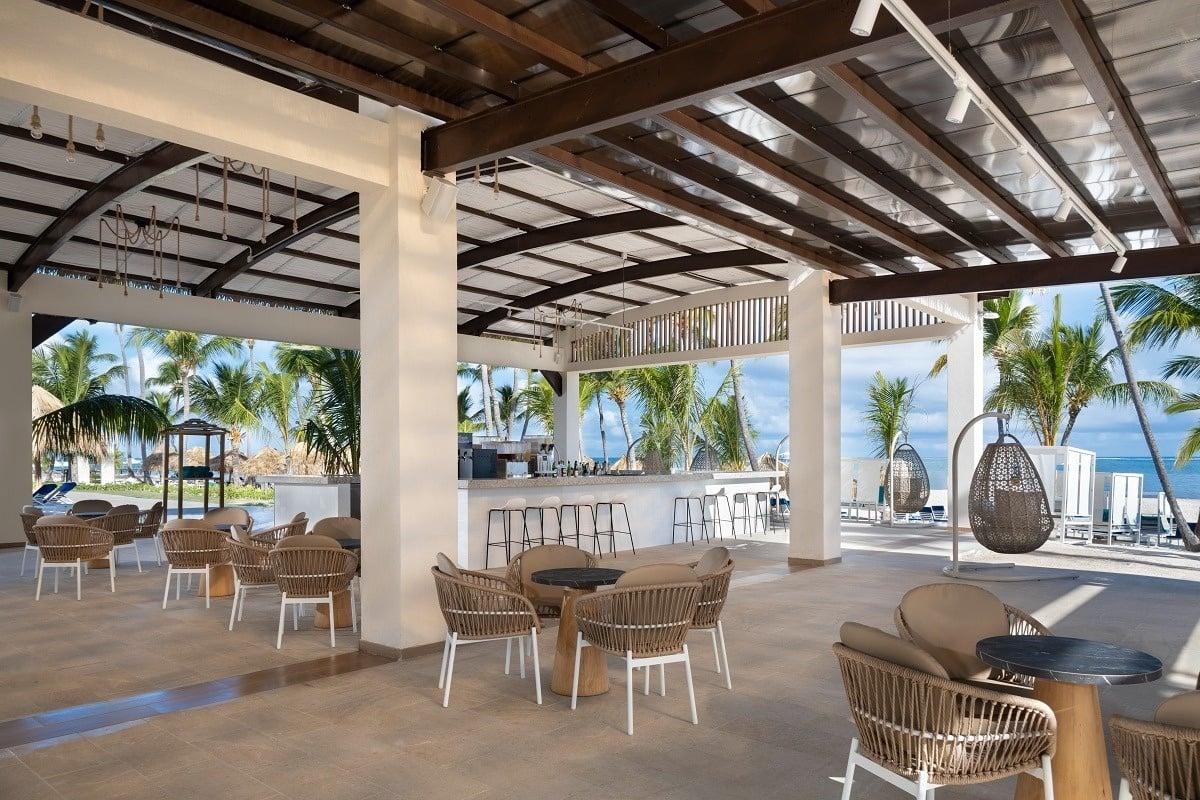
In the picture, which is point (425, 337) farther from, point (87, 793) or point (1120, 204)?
point (1120, 204)

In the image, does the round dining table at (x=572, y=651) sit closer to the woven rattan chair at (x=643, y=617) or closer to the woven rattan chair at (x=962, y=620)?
the woven rattan chair at (x=643, y=617)

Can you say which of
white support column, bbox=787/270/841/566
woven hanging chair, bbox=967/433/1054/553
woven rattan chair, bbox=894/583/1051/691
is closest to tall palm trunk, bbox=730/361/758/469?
white support column, bbox=787/270/841/566

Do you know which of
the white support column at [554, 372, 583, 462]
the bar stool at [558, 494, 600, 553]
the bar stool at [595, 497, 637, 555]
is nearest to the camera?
the bar stool at [558, 494, 600, 553]

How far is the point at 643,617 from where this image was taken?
4254mm

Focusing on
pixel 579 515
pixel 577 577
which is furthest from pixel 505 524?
pixel 577 577

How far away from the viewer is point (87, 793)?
11.3ft

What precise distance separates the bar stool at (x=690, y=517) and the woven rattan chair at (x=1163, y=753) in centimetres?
1000

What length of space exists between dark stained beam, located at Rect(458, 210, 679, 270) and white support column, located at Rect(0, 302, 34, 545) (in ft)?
20.3

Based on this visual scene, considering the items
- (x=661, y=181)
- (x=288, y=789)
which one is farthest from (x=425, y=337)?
(x=288, y=789)

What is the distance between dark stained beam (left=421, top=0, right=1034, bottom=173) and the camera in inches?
155

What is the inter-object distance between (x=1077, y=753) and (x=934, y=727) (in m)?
0.75

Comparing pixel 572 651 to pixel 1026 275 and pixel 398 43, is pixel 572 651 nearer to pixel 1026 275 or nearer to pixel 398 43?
pixel 398 43

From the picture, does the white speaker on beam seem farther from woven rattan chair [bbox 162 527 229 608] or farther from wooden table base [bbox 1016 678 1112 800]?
wooden table base [bbox 1016 678 1112 800]

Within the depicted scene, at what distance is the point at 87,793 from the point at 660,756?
7.96 ft
